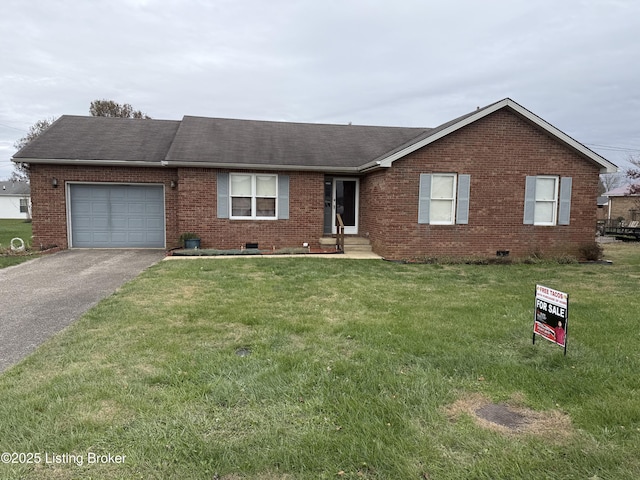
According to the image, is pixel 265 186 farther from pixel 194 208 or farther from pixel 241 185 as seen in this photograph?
pixel 194 208

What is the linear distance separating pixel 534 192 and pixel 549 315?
9.52 meters

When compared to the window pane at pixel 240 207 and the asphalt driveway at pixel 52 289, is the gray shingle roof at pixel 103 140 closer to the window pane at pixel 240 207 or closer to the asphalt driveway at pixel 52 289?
the window pane at pixel 240 207

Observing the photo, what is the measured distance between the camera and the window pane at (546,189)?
13.1 m

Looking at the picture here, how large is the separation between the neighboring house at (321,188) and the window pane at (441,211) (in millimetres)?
31

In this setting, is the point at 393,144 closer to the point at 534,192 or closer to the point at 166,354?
the point at 534,192

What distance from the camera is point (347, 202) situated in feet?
51.4

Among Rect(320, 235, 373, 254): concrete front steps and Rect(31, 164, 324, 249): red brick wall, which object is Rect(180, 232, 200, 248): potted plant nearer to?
Rect(31, 164, 324, 249): red brick wall

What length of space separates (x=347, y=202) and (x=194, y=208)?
18.0ft

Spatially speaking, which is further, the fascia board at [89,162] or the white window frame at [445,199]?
the fascia board at [89,162]

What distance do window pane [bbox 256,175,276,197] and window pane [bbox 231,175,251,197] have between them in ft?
0.98

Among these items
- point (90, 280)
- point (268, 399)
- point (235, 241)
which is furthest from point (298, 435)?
point (235, 241)

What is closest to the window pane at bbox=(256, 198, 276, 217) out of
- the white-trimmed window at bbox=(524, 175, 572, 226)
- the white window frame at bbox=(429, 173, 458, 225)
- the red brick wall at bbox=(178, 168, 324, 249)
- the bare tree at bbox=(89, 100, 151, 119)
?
the red brick wall at bbox=(178, 168, 324, 249)

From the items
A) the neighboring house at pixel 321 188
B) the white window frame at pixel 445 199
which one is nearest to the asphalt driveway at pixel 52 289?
the neighboring house at pixel 321 188

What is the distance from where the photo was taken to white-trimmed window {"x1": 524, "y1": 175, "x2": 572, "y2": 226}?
12992 millimetres
